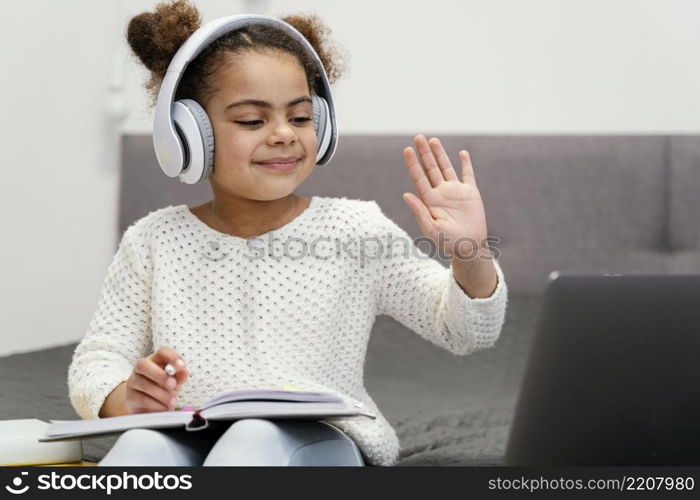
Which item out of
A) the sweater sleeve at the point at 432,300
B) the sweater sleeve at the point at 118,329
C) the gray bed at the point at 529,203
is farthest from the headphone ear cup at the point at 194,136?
the gray bed at the point at 529,203

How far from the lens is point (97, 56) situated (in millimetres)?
2811

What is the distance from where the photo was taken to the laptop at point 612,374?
0.85m

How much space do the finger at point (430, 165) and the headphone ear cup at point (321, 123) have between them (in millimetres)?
143

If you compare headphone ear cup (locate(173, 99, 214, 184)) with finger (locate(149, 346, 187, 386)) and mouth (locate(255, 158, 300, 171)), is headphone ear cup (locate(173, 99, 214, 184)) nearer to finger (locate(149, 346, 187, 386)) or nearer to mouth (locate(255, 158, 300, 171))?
mouth (locate(255, 158, 300, 171))

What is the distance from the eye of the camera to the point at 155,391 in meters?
1.11

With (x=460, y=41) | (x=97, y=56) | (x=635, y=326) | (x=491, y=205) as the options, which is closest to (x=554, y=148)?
(x=491, y=205)

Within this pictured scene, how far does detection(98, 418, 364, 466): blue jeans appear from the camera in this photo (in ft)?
3.26

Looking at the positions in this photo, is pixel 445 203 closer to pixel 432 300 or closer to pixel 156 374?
pixel 432 300

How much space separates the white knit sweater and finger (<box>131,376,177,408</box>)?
11 cm

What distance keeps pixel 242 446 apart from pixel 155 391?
165mm

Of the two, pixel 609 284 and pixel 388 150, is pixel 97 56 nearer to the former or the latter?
pixel 388 150

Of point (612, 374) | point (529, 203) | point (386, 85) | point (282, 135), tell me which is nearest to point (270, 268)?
point (282, 135)

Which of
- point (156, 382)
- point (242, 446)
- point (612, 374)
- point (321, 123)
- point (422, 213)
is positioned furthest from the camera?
point (321, 123)

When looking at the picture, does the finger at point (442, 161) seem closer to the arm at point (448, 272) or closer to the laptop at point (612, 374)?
the arm at point (448, 272)
